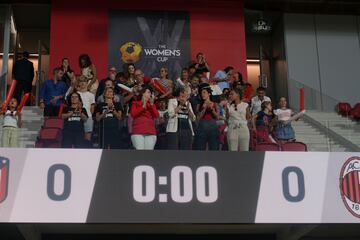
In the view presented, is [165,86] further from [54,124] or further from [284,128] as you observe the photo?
[54,124]

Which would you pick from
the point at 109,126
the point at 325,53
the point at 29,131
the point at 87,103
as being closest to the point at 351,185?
the point at 109,126

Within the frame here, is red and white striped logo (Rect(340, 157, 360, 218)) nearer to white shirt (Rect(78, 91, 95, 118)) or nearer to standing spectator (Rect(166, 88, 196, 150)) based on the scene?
standing spectator (Rect(166, 88, 196, 150))

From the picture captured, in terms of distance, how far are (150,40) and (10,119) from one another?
8923 mm

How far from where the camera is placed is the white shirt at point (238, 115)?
12344 millimetres

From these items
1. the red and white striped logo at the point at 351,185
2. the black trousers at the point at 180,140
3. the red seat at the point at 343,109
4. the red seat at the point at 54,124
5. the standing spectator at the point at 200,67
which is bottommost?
the red and white striped logo at the point at 351,185

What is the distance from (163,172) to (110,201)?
1.13m

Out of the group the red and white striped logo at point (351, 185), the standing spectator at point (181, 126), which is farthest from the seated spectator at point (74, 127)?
the red and white striped logo at point (351, 185)

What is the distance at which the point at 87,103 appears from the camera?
44.5ft

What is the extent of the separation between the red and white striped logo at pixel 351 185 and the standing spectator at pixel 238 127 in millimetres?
2014

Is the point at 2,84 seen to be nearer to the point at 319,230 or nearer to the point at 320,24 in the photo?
the point at 319,230

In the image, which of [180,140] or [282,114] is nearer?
[180,140]

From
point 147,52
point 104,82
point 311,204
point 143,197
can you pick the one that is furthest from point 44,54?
point 311,204

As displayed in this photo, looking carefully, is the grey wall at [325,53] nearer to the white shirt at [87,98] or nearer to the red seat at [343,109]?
the red seat at [343,109]

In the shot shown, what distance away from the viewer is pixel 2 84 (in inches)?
622
